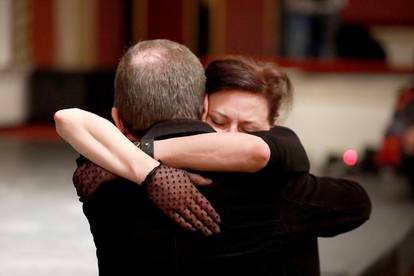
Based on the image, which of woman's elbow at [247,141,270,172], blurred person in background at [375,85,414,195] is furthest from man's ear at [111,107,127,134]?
blurred person in background at [375,85,414,195]

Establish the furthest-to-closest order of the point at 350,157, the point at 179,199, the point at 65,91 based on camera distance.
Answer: the point at 65,91
the point at 350,157
the point at 179,199

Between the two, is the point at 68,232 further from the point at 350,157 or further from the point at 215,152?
the point at 350,157

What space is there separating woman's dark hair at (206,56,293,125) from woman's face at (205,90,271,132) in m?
0.01

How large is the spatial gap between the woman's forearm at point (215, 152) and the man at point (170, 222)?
2 cm

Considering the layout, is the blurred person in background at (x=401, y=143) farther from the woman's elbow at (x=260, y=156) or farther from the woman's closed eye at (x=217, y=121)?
the woman's elbow at (x=260, y=156)

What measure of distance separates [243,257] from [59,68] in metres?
7.44

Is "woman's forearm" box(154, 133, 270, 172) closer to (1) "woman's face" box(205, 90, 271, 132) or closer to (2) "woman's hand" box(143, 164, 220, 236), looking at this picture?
(2) "woman's hand" box(143, 164, 220, 236)

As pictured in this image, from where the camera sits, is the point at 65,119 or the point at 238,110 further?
the point at 238,110

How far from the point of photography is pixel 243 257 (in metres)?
1.37

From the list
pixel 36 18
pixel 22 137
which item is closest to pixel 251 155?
pixel 22 137

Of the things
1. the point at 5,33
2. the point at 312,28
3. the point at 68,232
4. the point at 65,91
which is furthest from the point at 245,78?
the point at 65,91

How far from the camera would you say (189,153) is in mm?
1324

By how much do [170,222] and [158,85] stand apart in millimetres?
228

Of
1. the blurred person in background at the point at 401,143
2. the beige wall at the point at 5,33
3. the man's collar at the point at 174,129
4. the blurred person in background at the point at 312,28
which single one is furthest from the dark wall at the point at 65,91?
the man's collar at the point at 174,129
